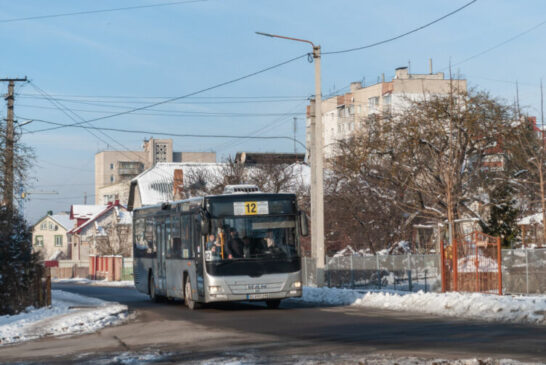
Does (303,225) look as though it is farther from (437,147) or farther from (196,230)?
(437,147)

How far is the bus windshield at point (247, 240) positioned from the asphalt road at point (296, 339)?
90.9 inches

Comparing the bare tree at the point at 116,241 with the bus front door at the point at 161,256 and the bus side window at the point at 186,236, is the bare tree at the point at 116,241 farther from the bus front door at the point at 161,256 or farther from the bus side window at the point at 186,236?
the bus side window at the point at 186,236

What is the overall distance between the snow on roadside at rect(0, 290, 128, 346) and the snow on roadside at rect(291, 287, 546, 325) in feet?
22.2

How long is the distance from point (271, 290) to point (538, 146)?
2252cm

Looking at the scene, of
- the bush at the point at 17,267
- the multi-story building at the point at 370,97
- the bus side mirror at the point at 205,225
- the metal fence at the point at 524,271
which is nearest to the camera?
the bus side mirror at the point at 205,225

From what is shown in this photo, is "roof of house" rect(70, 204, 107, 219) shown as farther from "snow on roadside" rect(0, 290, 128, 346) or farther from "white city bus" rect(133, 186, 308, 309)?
"white city bus" rect(133, 186, 308, 309)

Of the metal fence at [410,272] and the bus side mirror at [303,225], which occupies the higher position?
the bus side mirror at [303,225]

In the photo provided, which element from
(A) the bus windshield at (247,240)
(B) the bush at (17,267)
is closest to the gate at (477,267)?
(A) the bus windshield at (247,240)

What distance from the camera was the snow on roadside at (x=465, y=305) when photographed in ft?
57.3

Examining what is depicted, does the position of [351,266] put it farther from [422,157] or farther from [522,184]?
[522,184]

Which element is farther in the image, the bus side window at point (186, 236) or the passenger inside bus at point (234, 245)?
the bus side window at point (186, 236)

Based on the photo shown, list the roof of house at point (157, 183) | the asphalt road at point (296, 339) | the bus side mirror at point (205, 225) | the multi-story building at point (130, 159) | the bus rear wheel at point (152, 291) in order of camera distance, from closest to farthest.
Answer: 1. the asphalt road at point (296, 339)
2. the bus side mirror at point (205, 225)
3. the bus rear wheel at point (152, 291)
4. the roof of house at point (157, 183)
5. the multi-story building at point (130, 159)

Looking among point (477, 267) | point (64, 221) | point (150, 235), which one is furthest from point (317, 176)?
point (64, 221)

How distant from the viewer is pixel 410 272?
31.7 meters
